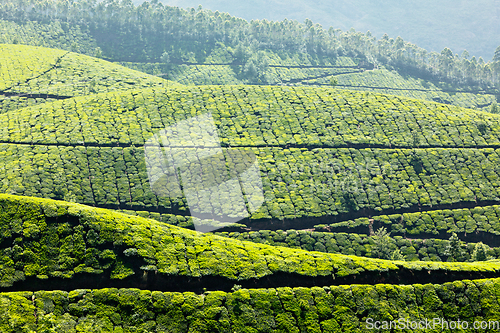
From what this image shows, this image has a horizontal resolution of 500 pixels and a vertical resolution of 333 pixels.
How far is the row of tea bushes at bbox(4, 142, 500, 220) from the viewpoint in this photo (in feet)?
136

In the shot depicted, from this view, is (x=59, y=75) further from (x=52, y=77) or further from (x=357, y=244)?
(x=357, y=244)

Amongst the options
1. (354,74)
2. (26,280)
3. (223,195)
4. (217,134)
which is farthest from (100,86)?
(354,74)

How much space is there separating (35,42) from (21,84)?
1833 inches

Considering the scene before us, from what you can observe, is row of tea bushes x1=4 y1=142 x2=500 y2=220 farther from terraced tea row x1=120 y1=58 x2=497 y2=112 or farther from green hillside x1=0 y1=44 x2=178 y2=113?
terraced tea row x1=120 y1=58 x2=497 y2=112

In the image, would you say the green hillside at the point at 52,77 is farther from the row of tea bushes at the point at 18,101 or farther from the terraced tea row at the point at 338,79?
the terraced tea row at the point at 338,79

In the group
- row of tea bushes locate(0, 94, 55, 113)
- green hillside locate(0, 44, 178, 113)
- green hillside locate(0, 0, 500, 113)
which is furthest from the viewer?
green hillside locate(0, 0, 500, 113)

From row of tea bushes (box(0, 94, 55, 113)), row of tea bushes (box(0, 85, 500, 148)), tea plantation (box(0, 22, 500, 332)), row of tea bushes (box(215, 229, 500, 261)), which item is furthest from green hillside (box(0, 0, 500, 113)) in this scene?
row of tea bushes (box(215, 229, 500, 261))

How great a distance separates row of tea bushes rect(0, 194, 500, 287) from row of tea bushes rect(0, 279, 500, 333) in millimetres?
1552

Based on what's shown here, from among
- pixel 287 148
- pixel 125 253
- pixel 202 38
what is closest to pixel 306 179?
pixel 287 148

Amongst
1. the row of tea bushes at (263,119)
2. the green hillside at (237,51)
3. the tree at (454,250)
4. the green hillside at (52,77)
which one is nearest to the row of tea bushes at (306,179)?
the row of tea bushes at (263,119)

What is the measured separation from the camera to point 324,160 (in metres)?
49.1

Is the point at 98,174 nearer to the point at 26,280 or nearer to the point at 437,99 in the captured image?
the point at 26,280

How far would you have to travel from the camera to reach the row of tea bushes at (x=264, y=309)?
21.5m

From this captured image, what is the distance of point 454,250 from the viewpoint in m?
38.7
